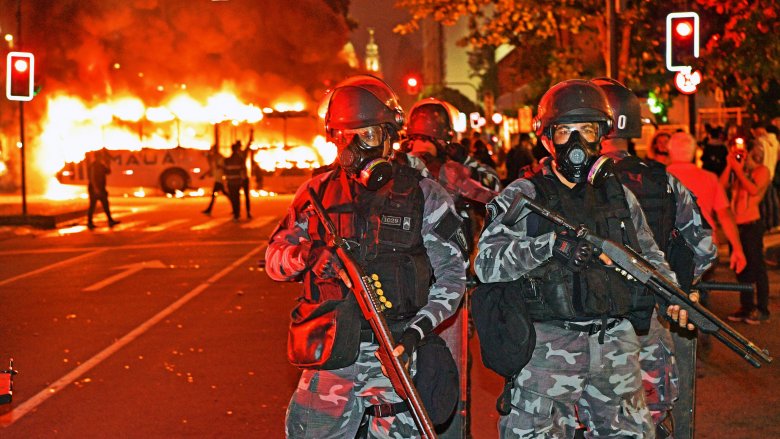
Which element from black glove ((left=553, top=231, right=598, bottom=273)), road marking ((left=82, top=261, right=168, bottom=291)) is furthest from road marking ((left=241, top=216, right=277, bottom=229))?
black glove ((left=553, top=231, right=598, bottom=273))

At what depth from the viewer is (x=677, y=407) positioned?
5023 mm

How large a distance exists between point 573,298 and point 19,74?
61.9ft

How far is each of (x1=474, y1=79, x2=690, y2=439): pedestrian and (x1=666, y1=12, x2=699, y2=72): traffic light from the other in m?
10.4

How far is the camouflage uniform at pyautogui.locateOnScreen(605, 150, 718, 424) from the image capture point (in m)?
4.67

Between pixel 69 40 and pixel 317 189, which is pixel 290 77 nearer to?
pixel 69 40

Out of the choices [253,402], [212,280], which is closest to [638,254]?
[253,402]

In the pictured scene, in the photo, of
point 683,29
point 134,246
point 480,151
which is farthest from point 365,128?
point 480,151

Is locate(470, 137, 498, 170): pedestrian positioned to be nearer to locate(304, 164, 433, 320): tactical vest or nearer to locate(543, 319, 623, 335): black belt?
locate(543, 319, 623, 335): black belt

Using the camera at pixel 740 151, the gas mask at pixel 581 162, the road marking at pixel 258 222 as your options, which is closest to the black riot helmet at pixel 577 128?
the gas mask at pixel 581 162

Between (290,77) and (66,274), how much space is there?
29.0 meters

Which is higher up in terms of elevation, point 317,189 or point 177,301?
point 317,189

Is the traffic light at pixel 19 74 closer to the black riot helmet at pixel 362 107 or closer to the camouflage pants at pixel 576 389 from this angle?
the black riot helmet at pixel 362 107

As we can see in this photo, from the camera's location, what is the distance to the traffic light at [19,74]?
68.6ft

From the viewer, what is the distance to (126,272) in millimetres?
13383
